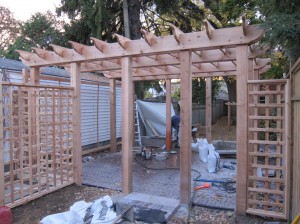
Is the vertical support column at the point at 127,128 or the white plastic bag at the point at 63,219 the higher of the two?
the vertical support column at the point at 127,128

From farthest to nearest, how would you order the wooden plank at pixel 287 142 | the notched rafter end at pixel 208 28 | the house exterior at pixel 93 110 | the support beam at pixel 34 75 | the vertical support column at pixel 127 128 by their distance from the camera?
1. the house exterior at pixel 93 110
2. the support beam at pixel 34 75
3. the vertical support column at pixel 127 128
4. the notched rafter end at pixel 208 28
5. the wooden plank at pixel 287 142

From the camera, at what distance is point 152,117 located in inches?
403

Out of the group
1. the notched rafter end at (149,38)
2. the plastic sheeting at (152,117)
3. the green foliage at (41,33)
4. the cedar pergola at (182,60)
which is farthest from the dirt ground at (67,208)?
the green foliage at (41,33)

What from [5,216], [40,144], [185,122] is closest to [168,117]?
[185,122]

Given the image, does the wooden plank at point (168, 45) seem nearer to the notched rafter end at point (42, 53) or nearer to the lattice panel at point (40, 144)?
the notched rafter end at point (42, 53)

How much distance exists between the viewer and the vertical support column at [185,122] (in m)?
3.97

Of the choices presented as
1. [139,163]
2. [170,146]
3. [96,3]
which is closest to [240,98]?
[139,163]

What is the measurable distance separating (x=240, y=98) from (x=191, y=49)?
1.02 meters

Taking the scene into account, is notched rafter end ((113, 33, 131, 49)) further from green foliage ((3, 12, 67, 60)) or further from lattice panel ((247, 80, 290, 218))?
green foliage ((3, 12, 67, 60))

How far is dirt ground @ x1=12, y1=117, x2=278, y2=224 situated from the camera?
3587 millimetres

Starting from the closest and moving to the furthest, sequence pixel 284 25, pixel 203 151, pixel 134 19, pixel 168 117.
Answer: pixel 284 25
pixel 203 151
pixel 168 117
pixel 134 19

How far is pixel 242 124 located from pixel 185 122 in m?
0.82

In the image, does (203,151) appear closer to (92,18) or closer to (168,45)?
(168,45)

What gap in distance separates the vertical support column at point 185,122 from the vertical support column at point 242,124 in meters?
0.71
